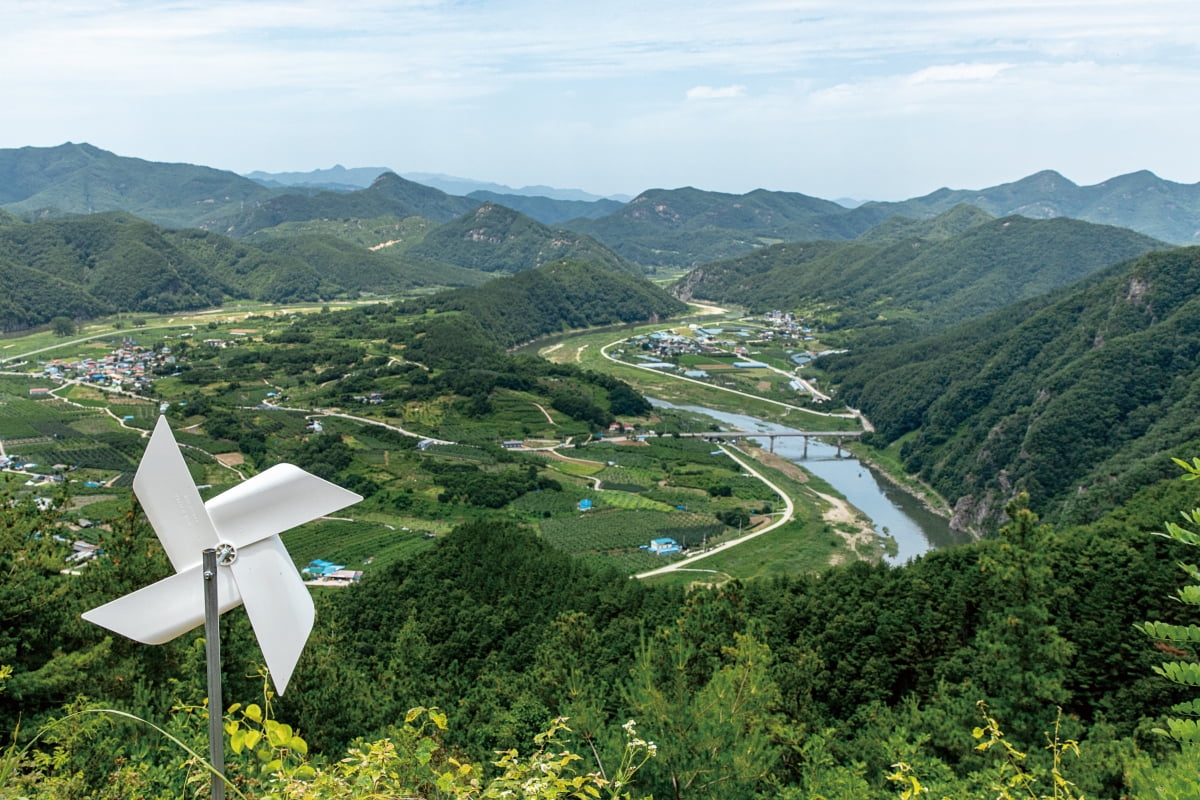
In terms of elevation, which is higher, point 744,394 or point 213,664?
point 213,664

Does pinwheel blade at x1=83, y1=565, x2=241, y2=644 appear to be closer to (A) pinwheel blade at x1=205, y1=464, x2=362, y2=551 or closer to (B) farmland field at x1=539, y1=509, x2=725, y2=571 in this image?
(A) pinwheel blade at x1=205, y1=464, x2=362, y2=551

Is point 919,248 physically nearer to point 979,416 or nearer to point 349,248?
point 979,416

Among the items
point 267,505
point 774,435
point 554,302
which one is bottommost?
point 774,435

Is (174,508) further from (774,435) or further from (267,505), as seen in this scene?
(774,435)

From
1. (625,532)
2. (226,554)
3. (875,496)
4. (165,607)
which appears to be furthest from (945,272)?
(165,607)

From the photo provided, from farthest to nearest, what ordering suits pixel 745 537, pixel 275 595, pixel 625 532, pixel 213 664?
pixel 625 532 < pixel 745 537 < pixel 275 595 < pixel 213 664

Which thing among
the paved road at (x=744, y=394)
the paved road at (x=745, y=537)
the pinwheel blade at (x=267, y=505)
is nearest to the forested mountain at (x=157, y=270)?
the paved road at (x=744, y=394)

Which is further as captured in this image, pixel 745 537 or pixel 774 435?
pixel 774 435

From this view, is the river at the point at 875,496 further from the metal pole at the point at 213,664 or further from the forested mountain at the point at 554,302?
the forested mountain at the point at 554,302
